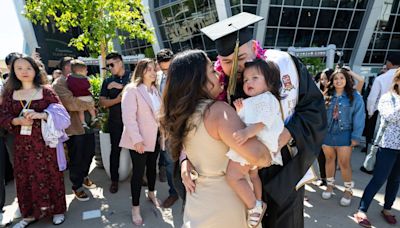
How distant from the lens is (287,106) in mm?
1646

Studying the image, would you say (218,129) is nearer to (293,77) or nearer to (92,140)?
(293,77)

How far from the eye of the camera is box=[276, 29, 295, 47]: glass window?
19.4 meters

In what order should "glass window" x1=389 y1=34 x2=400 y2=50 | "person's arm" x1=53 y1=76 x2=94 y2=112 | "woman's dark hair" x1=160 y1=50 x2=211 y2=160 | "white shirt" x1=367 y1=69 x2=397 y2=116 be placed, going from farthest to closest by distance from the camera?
"glass window" x1=389 y1=34 x2=400 y2=50 < "white shirt" x1=367 y1=69 x2=397 y2=116 < "person's arm" x1=53 y1=76 x2=94 y2=112 < "woman's dark hair" x1=160 y1=50 x2=211 y2=160

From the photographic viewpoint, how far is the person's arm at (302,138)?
5.24 feet

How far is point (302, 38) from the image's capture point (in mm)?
19688

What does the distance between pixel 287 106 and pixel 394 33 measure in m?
23.5

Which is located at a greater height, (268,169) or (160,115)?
(160,115)

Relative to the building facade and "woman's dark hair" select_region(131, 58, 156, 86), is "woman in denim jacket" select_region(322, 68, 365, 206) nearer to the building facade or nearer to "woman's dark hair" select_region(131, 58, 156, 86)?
"woman's dark hair" select_region(131, 58, 156, 86)

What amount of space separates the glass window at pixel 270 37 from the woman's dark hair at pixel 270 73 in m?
18.8

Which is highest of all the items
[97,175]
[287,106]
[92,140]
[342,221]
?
[287,106]

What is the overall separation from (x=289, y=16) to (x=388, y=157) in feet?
58.6

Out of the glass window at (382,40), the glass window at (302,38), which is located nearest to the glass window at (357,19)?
the glass window at (382,40)

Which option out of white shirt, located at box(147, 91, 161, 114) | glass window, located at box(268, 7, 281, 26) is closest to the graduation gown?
white shirt, located at box(147, 91, 161, 114)

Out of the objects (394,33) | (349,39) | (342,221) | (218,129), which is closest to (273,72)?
(218,129)
